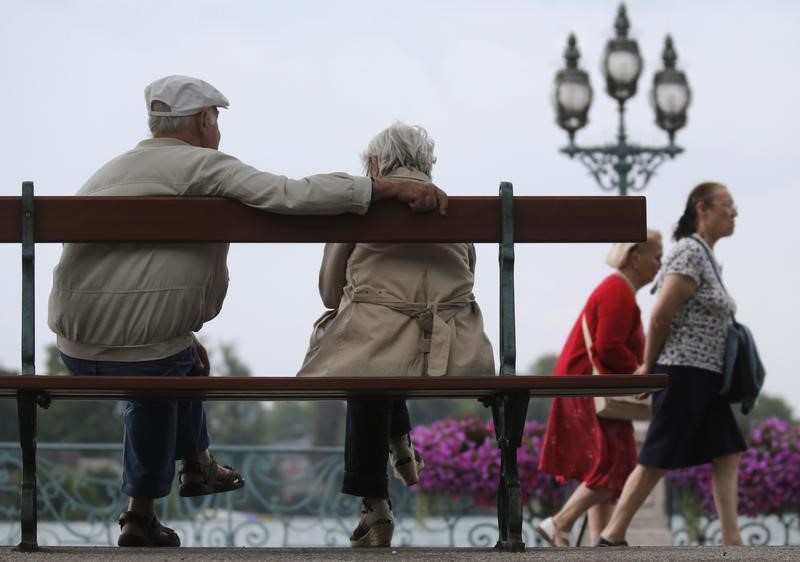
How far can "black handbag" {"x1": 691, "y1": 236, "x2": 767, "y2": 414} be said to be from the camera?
736 centimetres

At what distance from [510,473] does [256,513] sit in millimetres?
8450

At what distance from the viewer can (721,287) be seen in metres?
7.47

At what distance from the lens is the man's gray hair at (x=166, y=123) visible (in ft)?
17.3

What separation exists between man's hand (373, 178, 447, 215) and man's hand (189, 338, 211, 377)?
2.94ft

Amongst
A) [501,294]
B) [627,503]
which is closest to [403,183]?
[501,294]

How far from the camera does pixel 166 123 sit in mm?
5270

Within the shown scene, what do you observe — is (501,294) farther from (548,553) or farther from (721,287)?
(721,287)

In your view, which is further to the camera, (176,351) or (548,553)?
(176,351)

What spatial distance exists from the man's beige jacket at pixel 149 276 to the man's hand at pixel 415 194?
0.18 ft

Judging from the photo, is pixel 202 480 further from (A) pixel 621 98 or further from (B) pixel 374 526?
(A) pixel 621 98

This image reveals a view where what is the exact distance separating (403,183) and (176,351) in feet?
2.91

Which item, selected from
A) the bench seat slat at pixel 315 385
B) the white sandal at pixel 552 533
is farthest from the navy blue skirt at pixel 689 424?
the bench seat slat at pixel 315 385

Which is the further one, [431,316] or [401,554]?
[431,316]

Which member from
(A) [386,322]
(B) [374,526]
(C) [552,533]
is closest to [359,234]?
(A) [386,322]
